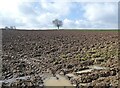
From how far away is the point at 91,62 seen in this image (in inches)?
616

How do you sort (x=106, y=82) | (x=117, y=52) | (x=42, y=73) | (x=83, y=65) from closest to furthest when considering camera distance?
(x=106, y=82)
(x=42, y=73)
(x=83, y=65)
(x=117, y=52)

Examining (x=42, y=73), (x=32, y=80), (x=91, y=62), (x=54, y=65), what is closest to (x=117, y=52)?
(x=91, y=62)

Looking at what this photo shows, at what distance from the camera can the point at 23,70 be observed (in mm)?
14500

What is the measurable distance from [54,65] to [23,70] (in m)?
2.09

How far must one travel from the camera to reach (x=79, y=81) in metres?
11.5

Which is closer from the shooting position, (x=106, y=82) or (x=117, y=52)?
(x=106, y=82)

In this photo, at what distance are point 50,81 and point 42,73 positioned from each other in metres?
1.66

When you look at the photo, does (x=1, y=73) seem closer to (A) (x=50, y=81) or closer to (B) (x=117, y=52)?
(A) (x=50, y=81)

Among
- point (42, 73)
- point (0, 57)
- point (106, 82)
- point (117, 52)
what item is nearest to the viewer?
point (106, 82)

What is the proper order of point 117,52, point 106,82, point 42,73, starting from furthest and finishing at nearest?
point 117,52 < point 42,73 < point 106,82

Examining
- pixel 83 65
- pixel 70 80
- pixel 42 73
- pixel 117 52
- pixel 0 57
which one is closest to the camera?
pixel 70 80

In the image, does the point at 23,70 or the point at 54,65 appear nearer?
the point at 23,70

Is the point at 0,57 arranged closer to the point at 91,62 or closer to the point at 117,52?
the point at 91,62

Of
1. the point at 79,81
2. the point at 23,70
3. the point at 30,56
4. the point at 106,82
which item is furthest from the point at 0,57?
the point at 106,82
